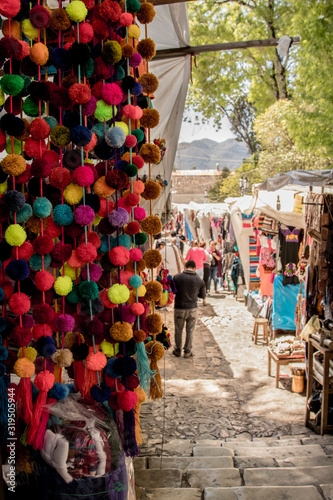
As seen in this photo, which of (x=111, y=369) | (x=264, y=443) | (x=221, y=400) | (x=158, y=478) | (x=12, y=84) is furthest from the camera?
(x=221, y=400)

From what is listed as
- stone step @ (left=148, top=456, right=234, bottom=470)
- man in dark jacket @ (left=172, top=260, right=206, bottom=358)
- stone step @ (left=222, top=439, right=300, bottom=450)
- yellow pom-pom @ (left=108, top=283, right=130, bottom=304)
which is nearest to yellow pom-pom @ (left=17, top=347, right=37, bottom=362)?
yellow pom-pom @ (left=108, top=283, right=130, bottom=304)

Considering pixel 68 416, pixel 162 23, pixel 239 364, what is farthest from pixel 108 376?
pixel 239 364

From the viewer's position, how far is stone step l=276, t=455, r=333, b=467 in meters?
3.27

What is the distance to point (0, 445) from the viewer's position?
1647 mm

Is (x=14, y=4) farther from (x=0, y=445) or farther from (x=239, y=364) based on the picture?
(x=239, y=364)

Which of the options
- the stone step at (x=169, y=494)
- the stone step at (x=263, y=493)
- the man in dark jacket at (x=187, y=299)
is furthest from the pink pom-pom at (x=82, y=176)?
the man in dark jacket at (x=187, y=299)

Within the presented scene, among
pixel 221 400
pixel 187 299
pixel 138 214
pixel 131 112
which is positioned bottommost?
pixel 221 400

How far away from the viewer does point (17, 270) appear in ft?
4.67

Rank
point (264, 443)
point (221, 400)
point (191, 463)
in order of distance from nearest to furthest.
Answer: point (191, 463) → point (264, 443) → point (221, 400)

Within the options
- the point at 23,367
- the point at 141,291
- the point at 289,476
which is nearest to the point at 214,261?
the point at 289,476

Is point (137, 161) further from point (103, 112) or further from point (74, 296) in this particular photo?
point (74, 296)

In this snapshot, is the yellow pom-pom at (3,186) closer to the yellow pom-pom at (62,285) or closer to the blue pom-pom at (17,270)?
the blue pom-pom at (17,270)

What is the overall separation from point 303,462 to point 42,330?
8.91 feet

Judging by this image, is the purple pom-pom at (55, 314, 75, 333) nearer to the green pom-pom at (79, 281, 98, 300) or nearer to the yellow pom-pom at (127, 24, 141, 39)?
the green pom-pom at (79, 281, 98, 300)
